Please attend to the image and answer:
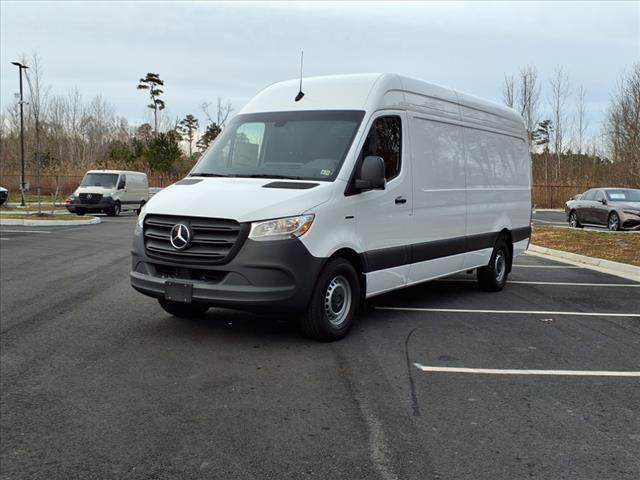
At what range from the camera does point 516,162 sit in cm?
1023

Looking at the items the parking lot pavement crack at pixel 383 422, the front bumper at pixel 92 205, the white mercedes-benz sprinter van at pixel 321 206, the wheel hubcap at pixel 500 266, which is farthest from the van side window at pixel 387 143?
the front bumper at pixel 92 205

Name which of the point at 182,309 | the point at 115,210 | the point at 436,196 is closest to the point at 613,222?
the point at 436,196

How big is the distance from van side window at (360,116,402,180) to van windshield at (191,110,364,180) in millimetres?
220

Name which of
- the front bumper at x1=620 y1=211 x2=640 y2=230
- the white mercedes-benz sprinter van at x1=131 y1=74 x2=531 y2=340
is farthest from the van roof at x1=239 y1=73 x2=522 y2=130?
the front bumper at x1=620 y1=211 x2=640 y2=230

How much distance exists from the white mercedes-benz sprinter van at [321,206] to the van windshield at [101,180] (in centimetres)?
2227

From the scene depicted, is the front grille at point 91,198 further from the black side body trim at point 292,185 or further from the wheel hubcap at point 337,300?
the wheel hubcap at point 337,300

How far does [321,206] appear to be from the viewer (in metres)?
5.69

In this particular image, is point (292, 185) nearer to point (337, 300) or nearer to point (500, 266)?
point (337, 300)

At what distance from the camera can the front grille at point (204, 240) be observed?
554cm

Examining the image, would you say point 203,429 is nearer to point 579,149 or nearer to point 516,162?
point 516,162

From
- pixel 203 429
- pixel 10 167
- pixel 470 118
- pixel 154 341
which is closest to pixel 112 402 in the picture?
pixel 203 429

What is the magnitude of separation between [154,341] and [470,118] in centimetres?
524

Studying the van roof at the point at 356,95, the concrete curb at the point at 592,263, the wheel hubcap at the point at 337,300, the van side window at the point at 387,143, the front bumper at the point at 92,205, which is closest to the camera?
the wheel hubcap at the point at 337,300

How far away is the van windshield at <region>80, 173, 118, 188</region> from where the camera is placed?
91.3ft
